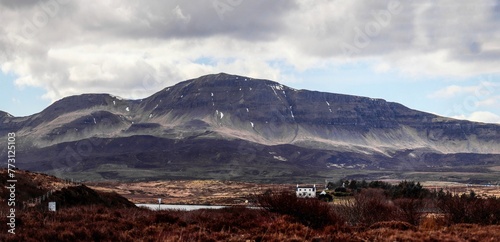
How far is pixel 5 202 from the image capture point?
42.0 meters

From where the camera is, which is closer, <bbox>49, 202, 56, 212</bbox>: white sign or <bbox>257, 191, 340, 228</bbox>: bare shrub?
<bbox>257, 191, 340, 228</bbox>: bare shrub

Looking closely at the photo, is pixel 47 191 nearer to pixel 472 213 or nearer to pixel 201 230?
pixel 201 230

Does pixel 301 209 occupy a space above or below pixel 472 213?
above

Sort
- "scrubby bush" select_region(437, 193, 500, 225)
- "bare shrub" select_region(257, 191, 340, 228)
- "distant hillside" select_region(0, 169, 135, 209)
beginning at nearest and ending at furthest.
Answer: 1. "bare shrub" select_region(257, 191, 340, 228)
2. "distant hillside" select_region(0, 169, 135, 209)
3. "scrubby bush" select_region(437, 193, 500, 225)

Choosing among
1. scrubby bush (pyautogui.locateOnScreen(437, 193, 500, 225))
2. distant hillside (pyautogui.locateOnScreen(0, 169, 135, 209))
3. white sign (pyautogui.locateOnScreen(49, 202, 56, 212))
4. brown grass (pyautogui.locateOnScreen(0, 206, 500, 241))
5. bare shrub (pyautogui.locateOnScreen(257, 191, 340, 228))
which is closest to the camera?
brown grass (pyautogui.locateOnScreen(0, 206, 500, 241))

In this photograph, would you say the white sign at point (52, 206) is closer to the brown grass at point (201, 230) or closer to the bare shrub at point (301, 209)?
the brown grass at point (201, 230)

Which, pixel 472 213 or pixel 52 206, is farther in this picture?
pixel 472 213

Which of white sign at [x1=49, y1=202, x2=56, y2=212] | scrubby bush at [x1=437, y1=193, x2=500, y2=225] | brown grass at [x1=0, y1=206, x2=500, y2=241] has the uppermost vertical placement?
white sign at [x1=49, y1=202, x2=56, y2=212]

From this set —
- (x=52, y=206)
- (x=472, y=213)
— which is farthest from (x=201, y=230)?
(x=472, y=213)

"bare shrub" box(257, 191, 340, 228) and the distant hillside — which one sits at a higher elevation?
the distant hillside

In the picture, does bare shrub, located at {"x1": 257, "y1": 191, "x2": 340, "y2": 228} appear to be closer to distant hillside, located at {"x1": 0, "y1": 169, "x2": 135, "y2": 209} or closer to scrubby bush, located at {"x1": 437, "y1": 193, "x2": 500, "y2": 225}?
scrubby bush, located at {"x1": 437, "y1": 193, "x2": 500, "y2": 225}

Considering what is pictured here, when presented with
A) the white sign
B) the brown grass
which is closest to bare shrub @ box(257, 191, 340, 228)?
the brown grass

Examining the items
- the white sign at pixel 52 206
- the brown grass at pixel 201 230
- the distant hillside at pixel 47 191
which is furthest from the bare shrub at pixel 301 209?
the distant hillside at pixel 47 191

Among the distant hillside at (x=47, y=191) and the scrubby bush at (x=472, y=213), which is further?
the scrubby bush at (x=472, y=213)
